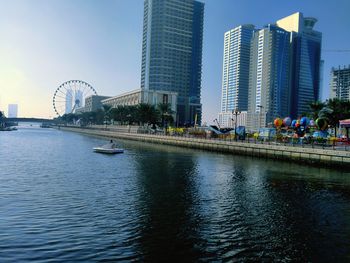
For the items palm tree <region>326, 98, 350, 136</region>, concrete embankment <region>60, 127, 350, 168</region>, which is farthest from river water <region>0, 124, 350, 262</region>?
palm tree <region>326, 98, 350, 136</region>

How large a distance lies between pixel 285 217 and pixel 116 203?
11.7 m

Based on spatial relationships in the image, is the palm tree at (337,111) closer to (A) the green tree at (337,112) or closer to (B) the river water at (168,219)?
(A) the green tree at (337,112)

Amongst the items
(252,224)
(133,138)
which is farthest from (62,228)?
(133,138)

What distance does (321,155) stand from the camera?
172 ft

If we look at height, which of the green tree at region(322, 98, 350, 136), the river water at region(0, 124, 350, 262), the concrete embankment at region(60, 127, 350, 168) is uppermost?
the green tree at region(322, 98, 350, 136)


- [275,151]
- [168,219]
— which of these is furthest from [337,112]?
[168,219]

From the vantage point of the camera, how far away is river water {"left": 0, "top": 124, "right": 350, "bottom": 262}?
51.0ft

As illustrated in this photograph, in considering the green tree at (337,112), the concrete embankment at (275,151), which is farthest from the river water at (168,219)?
the green tree at (337,112)

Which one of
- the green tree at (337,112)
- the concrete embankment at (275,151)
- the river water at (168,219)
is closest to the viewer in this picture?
the river water at (168,219)

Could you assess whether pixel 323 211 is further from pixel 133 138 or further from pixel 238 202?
pixel 133 138

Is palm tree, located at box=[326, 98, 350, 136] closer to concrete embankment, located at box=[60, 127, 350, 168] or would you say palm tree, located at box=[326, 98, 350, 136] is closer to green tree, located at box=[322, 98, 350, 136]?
green tree, located at box=[322, 98, 350, 136]

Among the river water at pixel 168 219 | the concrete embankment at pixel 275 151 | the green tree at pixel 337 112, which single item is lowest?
the river water at pixel 168 219

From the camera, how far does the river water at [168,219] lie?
15.5 m

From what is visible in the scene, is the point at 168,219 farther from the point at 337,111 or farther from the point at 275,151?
the point at 337,111
